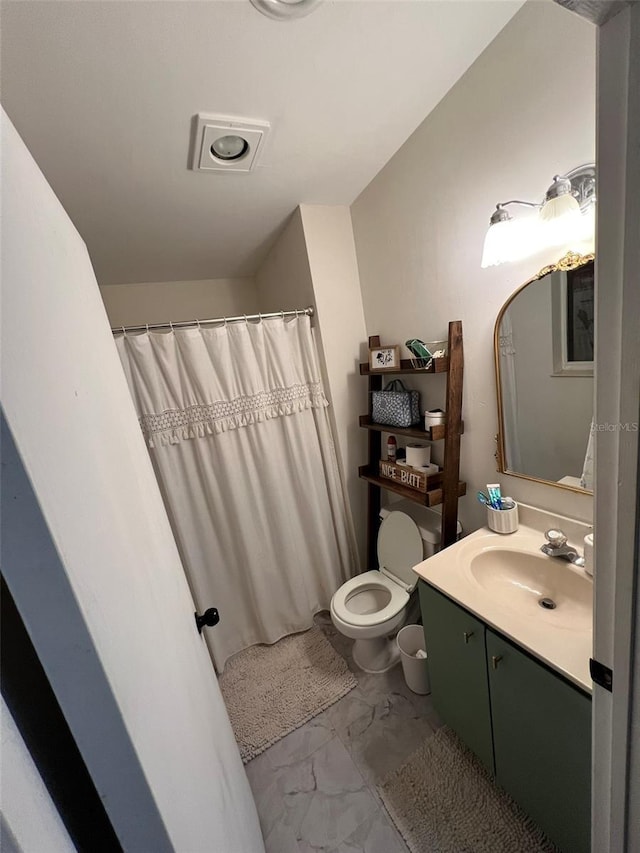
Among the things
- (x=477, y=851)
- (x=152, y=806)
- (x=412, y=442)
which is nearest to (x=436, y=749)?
(x=477, y=851)

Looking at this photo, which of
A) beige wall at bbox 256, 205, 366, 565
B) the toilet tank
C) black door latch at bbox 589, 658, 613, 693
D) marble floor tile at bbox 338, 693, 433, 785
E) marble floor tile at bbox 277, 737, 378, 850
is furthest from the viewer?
beige wall at bbox 256, 205, 366, 565

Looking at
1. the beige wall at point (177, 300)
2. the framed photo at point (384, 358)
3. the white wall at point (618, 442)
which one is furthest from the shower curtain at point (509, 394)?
the beige wall at point (177, 300)

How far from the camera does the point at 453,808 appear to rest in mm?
1104

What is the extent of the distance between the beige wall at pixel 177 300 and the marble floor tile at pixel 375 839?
2741 millimetres

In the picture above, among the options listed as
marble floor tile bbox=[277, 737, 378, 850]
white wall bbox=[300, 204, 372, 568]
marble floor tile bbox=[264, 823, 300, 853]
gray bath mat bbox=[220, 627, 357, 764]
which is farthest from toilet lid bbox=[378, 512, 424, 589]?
marble floor tile bbox=[264, 823, 300, 853]

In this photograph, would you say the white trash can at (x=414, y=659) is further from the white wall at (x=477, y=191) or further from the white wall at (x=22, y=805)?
the white wall at (x=22, y=805)

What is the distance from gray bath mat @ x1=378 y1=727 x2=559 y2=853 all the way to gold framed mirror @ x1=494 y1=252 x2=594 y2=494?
1094 mm

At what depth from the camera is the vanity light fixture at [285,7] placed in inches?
30.6

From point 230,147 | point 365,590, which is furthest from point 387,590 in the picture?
point 230,147

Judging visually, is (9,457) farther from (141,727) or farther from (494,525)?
(494,525)

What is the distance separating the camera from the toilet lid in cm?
163

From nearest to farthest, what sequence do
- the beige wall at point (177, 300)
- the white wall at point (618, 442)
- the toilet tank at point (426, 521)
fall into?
the white wall at point (618, 442), the toilet tank at point (426, 521), the beige wall at point (177, 300)

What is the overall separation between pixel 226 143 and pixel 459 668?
6.73ft

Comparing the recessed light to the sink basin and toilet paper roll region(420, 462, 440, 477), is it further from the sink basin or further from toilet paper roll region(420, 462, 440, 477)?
the sink basin
